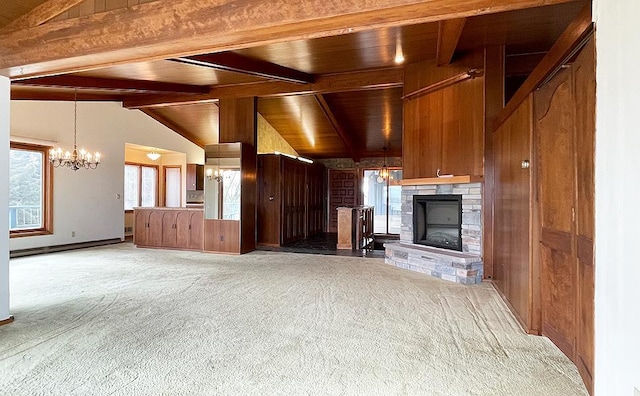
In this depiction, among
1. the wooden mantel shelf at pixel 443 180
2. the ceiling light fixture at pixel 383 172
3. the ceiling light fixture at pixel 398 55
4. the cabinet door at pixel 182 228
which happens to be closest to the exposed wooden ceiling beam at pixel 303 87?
the ceiling light fixture at pixel 398 55

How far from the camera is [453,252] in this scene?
4.97 metres

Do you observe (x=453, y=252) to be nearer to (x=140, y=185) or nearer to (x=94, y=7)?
(x=94, y=7)

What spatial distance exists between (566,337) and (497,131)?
8.70 ft

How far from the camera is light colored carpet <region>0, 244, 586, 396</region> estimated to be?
2023mm

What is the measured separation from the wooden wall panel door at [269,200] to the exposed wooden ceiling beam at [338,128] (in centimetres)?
164

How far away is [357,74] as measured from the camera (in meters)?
6.56

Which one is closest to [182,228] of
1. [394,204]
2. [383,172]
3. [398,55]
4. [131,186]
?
[131,186]

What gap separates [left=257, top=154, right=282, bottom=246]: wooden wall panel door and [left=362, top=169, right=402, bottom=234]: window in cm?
359

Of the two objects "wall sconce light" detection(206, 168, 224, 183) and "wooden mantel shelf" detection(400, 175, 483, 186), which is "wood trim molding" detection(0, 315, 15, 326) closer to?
"wall sconce light" detection(206, 168, 224, 183)

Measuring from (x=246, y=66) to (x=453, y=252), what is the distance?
4456 mm

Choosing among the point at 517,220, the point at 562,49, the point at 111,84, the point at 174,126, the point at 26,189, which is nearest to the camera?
the point at 562,49

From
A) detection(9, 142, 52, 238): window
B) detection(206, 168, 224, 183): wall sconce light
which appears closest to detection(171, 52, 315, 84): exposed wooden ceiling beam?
detection(206, 168, 224, 183): wall sconce light

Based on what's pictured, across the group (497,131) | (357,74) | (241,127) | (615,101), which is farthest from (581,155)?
(241,127)

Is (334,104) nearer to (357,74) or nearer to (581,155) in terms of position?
(357,74)
